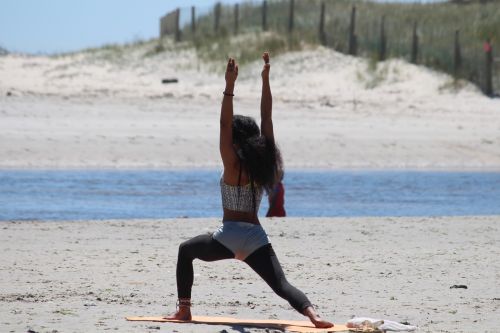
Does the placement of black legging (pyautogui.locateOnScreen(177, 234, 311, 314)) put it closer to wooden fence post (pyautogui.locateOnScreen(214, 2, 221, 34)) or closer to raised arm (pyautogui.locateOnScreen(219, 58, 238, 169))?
raised arm (pyautogui.locateOnScreen(219, 58, 238, 169))

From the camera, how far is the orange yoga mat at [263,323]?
266 inches

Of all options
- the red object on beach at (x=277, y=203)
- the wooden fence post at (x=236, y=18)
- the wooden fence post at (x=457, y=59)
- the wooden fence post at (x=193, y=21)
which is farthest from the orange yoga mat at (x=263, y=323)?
the wooden fence post at (x=193, y=21)

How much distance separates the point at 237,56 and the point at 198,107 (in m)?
6.71

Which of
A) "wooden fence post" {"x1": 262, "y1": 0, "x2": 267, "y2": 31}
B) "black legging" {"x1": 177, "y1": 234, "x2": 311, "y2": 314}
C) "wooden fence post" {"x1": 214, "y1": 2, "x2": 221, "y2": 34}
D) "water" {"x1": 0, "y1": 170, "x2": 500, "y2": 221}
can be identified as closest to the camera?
"black legging" {"x1": 177, "y1": 234, "x2": 311, "y2": 314}

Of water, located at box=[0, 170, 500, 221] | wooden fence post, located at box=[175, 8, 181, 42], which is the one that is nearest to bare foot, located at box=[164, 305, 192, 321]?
water, located at box=[0, 170, 500, 221]

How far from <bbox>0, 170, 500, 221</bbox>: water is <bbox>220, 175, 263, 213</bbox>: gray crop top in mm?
7346

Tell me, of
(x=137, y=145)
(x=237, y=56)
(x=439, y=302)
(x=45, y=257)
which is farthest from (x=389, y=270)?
(x=237, y=56)

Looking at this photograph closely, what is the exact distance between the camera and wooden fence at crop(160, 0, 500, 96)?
93.1 feet

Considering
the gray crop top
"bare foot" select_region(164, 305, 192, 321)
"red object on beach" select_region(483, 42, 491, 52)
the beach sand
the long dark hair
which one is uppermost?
"red object on beach" select_region(483, 42, 491, 52)

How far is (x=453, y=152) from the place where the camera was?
22.3 meters

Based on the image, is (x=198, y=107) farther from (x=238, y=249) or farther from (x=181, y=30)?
(x=238, y=249)

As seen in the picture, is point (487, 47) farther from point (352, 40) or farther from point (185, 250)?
point (185, 250)

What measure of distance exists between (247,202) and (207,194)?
10471mm

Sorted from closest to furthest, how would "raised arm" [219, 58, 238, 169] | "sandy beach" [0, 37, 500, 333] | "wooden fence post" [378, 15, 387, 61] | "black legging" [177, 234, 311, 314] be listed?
1. "raised arm" [219, 58, 238, 169]
2. "black legging" [177, 234, 311, 314]
3. "sandy beach" [0, 37, 500, 333]
4. "wooden fence post" [378, 15, 387, 61]
